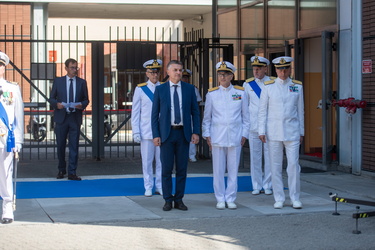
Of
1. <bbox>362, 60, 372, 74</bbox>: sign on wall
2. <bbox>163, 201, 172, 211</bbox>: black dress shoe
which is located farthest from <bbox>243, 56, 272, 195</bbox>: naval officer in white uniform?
<bbox>362, 60, 372, 74</bbox>: sign on wall

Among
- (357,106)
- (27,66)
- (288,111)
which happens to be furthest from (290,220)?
(27,66)

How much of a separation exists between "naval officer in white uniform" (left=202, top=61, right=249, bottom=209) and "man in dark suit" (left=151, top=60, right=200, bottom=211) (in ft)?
1.00

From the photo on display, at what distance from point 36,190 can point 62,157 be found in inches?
54.0

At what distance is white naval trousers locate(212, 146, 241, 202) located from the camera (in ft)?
29.9

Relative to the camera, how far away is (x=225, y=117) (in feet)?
30.0

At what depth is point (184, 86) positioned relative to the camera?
29.7ft

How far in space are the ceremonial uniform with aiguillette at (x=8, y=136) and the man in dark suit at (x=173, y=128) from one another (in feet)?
5.86

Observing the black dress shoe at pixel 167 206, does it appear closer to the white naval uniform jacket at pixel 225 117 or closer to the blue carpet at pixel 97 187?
the white naval uniform jacket at pixel 225 117

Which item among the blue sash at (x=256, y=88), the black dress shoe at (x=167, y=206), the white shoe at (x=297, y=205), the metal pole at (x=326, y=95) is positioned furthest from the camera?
the metal pole at (x=326, y=95)

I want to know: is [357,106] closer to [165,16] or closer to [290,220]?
[290,220]

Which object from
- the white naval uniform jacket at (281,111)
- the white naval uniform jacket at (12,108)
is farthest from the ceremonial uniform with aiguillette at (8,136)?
the white naval uniform jacket at (281,111)

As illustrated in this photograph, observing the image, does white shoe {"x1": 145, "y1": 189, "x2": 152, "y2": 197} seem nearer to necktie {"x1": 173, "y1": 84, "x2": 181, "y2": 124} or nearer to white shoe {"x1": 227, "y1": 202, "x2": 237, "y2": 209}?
white shoe {"x1": 227, "y1": 202, "x2": 237, "y2": 209}

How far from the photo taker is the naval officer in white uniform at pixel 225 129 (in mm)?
9094

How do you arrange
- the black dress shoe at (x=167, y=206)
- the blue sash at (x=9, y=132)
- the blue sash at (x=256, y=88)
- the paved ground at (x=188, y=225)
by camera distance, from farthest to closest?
A: the blue sash at (x=256, y=88)
the black dress shoe at (x=167, y=206)
the blue sash at (x=9, y=132)
the paved ground at (x=188, y=225)
